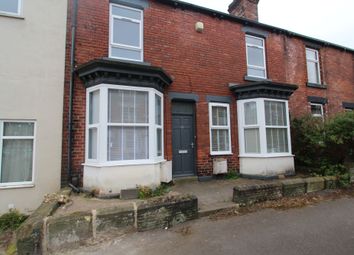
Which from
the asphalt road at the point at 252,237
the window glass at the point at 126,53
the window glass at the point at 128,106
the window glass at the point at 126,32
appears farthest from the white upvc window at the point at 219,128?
the asphalt road at the point at 252,237

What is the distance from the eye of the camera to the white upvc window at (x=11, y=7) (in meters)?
6.65

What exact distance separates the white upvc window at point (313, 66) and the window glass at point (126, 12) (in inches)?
339

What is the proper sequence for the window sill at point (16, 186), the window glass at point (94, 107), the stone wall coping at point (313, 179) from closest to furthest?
the window sill at point (16, 186) → the window glass at point (94, 107) → the stone wall coping at point (313, 179)

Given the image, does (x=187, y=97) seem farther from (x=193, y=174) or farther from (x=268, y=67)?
(x=268, y=67)

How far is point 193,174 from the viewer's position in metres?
8.63

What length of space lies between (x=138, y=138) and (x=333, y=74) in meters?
11.3

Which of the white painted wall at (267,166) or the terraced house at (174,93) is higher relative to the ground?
the terraced house at (174,93)

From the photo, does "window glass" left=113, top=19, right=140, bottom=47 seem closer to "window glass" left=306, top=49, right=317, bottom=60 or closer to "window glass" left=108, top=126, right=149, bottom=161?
"window glass" left=108, top=126, right=149, bottom=161

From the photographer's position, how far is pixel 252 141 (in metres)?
9.03

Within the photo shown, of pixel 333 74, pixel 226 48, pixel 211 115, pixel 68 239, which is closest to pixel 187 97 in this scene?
pixel 211 115

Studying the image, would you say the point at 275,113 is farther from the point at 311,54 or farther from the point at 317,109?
the point at 311,54

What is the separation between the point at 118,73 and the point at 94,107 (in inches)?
47.8

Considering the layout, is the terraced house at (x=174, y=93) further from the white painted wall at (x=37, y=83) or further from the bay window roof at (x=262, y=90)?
the white painted wall at (x=37, y=83)

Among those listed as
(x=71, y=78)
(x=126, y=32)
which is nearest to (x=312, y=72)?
(x=126, y=32)
